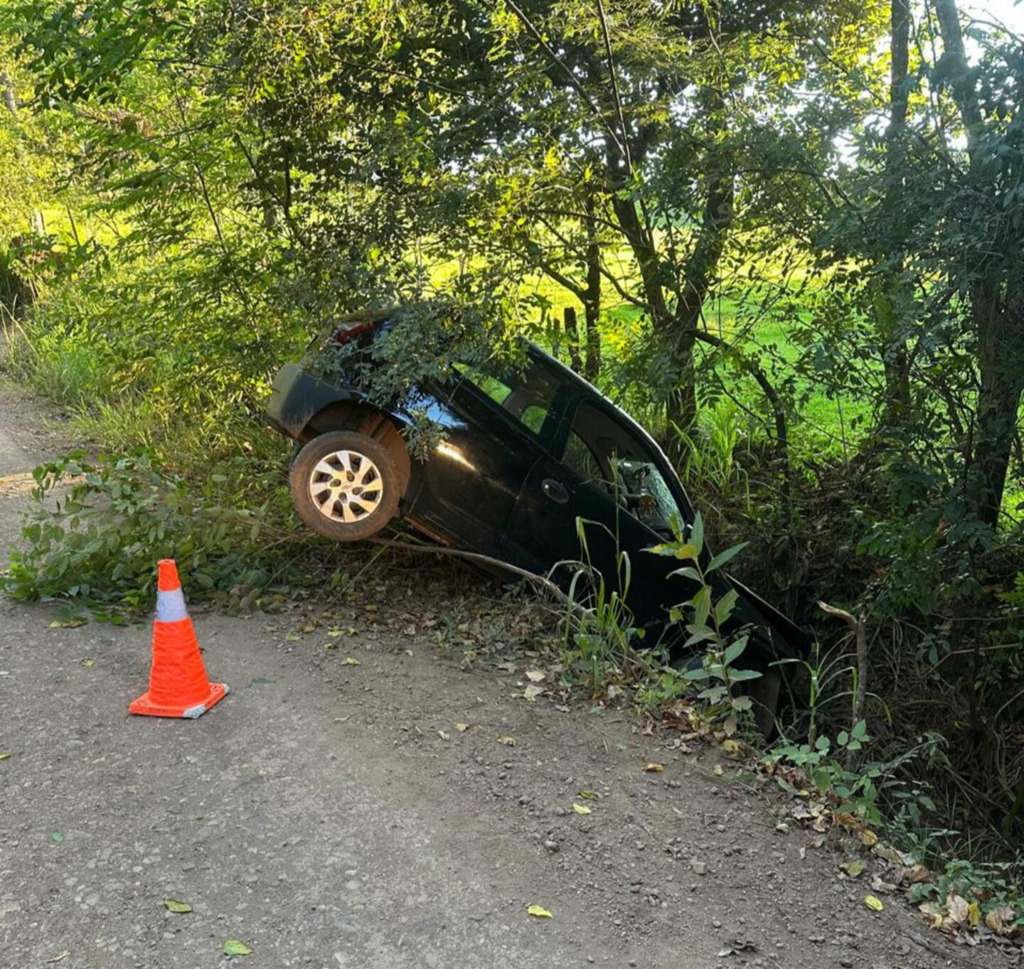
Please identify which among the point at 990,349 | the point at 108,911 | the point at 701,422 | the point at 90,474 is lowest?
the point at 108,911

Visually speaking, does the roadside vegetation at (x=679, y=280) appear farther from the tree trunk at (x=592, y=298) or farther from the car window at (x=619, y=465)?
the car window at (x=619, y=465)

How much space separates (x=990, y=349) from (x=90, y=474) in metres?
5.49

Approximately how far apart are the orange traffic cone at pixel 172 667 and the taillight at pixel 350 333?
6.82ft

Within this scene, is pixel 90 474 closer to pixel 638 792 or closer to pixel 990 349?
pixel 638 792

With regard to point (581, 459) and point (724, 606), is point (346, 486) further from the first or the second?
point (724, 606)

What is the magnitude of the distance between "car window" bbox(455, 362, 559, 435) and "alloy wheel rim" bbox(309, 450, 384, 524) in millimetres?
864

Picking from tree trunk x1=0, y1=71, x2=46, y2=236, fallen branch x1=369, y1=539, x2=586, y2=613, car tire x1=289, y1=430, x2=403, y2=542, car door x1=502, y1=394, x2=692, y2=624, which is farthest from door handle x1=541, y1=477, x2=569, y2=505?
tree trunk x1=0, y1=71, x2=46, y2=236

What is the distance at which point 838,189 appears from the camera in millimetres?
5367

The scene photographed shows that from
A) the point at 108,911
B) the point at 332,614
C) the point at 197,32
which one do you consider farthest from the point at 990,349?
the point at 197,32

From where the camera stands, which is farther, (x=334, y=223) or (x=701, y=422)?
(x=701, y=422)

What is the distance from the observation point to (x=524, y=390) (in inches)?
248

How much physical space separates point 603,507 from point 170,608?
2.85 metres

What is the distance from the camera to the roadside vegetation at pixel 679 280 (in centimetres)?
480

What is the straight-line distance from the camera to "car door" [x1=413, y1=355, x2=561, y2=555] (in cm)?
603
